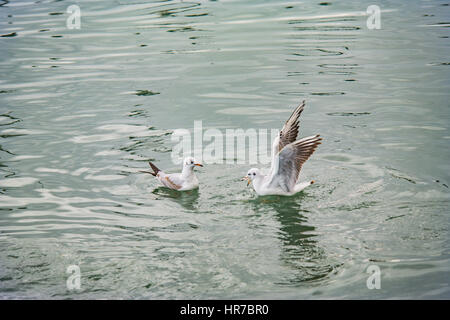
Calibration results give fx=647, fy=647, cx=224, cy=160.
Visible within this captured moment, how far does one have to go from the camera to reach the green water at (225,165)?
699 cm

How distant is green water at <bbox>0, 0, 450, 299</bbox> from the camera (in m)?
6.99

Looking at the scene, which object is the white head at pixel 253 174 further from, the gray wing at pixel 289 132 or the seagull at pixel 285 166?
the gray wing at pixel 289 132

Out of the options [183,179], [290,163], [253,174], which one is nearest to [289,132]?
[290,163]

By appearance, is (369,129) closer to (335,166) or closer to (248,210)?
(335,166)

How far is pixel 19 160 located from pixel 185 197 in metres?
3.13

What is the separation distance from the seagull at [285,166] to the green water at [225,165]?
17 centimetres

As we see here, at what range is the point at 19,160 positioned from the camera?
415 inches

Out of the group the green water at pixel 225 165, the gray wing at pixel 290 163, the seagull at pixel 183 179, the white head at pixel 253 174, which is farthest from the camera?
the seagull at pixel 183 179

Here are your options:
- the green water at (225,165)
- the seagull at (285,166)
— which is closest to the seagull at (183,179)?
the green water at (225,165)

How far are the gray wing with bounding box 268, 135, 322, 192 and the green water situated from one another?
0.83 feet

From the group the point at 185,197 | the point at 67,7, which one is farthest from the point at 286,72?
the point at 67,7

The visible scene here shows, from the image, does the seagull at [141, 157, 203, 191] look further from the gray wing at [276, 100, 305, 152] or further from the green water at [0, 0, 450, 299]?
the gray wing at [276, 100, 305, 152]

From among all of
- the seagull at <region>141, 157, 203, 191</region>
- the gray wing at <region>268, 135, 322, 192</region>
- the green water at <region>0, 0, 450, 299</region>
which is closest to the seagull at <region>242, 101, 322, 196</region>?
the gray wing at <region>268, 135, 322, 192</region>

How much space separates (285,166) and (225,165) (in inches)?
57.1
